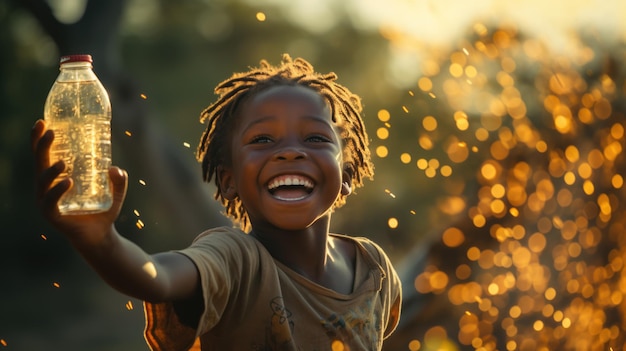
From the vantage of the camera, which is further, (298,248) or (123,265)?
(298,248)

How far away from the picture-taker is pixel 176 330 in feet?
9.45

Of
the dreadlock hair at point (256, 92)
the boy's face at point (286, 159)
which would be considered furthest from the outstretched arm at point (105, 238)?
the dreadlock hair at point (256, 92)

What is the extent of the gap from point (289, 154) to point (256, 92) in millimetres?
318

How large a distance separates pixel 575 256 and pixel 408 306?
3.67 ft

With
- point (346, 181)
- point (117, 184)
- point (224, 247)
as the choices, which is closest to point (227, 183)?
point (346, 181)

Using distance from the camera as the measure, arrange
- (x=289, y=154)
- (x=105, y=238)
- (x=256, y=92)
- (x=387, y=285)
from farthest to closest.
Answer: (x=387, y=285) < (x=256, y=92) < (x=289, y=154) < (x=105, y=238)

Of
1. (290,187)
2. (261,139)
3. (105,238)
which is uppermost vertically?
(261,139)

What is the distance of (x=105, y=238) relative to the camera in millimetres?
2482

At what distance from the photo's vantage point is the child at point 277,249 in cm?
287

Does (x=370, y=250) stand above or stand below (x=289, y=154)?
below

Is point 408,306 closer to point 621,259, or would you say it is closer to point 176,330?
point 621,259

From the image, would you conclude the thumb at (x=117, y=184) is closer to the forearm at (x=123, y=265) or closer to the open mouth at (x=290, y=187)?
the forearm at (x=123, y=265)

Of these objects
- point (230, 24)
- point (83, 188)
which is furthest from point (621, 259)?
point (230, 24)

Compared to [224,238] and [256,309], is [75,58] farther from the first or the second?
[256,309]
